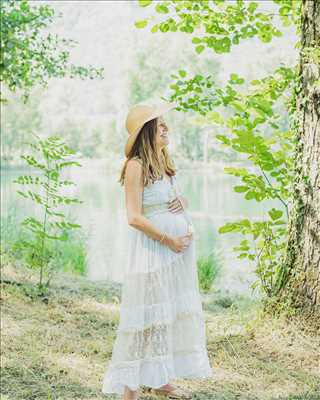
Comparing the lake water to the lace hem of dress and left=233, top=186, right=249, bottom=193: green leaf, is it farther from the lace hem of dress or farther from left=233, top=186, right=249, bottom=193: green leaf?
the lace hem of dress

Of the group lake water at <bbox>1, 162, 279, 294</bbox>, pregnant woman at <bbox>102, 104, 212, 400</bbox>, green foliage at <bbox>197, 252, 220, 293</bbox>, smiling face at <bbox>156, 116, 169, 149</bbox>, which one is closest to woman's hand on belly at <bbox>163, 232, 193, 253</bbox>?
pregnant woman at <bbox>102, 104, 212, 400</bbox>

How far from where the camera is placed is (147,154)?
2.74 meters

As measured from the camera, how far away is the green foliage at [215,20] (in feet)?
13.9

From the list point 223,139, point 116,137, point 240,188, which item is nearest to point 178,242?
point 240,188

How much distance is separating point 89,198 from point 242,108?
1739cm

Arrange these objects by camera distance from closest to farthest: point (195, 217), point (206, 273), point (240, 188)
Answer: point (240, 188) → point (206, 273) → point (195, 217)

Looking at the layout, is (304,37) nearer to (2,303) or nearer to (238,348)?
(238,348)

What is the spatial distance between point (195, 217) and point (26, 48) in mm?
10707

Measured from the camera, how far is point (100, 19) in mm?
84062

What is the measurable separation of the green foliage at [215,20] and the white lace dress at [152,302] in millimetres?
1800

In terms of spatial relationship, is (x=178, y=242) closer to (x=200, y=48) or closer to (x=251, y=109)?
(x=251, y=109)

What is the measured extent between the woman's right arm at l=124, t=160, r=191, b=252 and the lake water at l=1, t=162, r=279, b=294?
1.93m

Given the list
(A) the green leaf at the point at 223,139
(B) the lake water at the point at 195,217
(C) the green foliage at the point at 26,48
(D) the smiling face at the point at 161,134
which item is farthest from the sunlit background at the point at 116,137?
(C) the green foliage at the point at 26,48

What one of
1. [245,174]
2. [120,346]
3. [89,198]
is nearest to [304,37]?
[245,174]
